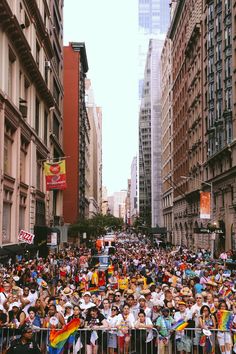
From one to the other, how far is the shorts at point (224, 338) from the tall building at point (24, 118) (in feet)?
68.2

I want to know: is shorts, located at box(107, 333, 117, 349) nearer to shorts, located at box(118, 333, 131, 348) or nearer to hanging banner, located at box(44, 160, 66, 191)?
shorts, located at box(118, 333, 131, 348)

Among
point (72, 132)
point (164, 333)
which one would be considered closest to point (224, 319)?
point (164, 333)

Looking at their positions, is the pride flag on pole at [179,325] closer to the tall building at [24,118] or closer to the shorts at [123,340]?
the shorts at [123,340]

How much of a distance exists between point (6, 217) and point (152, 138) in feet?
323

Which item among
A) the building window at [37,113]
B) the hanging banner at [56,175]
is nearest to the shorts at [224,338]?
the hanging banner at [56,175]

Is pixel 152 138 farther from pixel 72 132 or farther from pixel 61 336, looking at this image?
pixel 61 336

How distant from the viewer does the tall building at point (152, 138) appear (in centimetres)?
12247

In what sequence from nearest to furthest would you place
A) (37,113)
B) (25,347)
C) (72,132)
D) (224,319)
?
1. (25,347)
2. (224,319)
3. (37,113)
4. (72,132)

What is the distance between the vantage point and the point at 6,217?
3300 centimetres

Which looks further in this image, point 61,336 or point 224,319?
point 224,319

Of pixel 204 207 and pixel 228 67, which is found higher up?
pixel 228 67

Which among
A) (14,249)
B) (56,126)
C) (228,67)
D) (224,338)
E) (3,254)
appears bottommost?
(224,338)

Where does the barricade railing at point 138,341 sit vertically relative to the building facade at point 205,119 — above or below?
below

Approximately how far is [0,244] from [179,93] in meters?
58.2
